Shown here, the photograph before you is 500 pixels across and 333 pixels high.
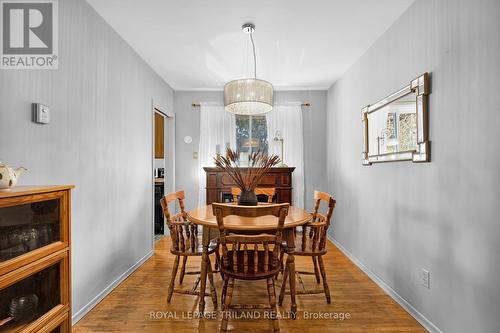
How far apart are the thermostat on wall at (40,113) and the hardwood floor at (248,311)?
1559 millimetres

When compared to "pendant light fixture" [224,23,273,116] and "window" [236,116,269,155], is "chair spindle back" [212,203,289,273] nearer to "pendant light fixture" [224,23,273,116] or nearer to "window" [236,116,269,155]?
"pendant light fixture" [224,23,273,116]

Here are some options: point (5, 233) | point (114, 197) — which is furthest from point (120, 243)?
point (5, 233)

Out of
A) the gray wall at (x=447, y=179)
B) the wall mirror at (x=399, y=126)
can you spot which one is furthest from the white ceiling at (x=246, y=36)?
the wall mirror at (x=399, y=126)

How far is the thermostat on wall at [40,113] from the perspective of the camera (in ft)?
5.95

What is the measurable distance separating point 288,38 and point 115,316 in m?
3.11

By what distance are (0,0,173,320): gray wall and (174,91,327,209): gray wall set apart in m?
1.39

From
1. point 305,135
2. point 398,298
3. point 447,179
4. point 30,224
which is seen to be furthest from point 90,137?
point 305,135

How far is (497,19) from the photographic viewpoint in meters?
1.56

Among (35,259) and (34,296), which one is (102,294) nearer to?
(34,296)

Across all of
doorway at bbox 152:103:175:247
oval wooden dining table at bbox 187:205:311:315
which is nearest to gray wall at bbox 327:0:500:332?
oval wooden dining table at bbox 187:205:311:315

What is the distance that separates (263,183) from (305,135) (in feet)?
4.00

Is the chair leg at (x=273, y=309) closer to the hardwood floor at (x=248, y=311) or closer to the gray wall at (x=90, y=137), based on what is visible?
the hardwood floor at (x=248, y=311)

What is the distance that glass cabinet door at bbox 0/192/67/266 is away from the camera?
123 cm

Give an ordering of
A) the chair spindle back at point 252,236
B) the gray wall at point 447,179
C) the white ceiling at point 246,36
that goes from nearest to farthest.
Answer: the gray wall at point 447,179
the chair spindle back at point 252,236
the white ceiling at point 246,36
